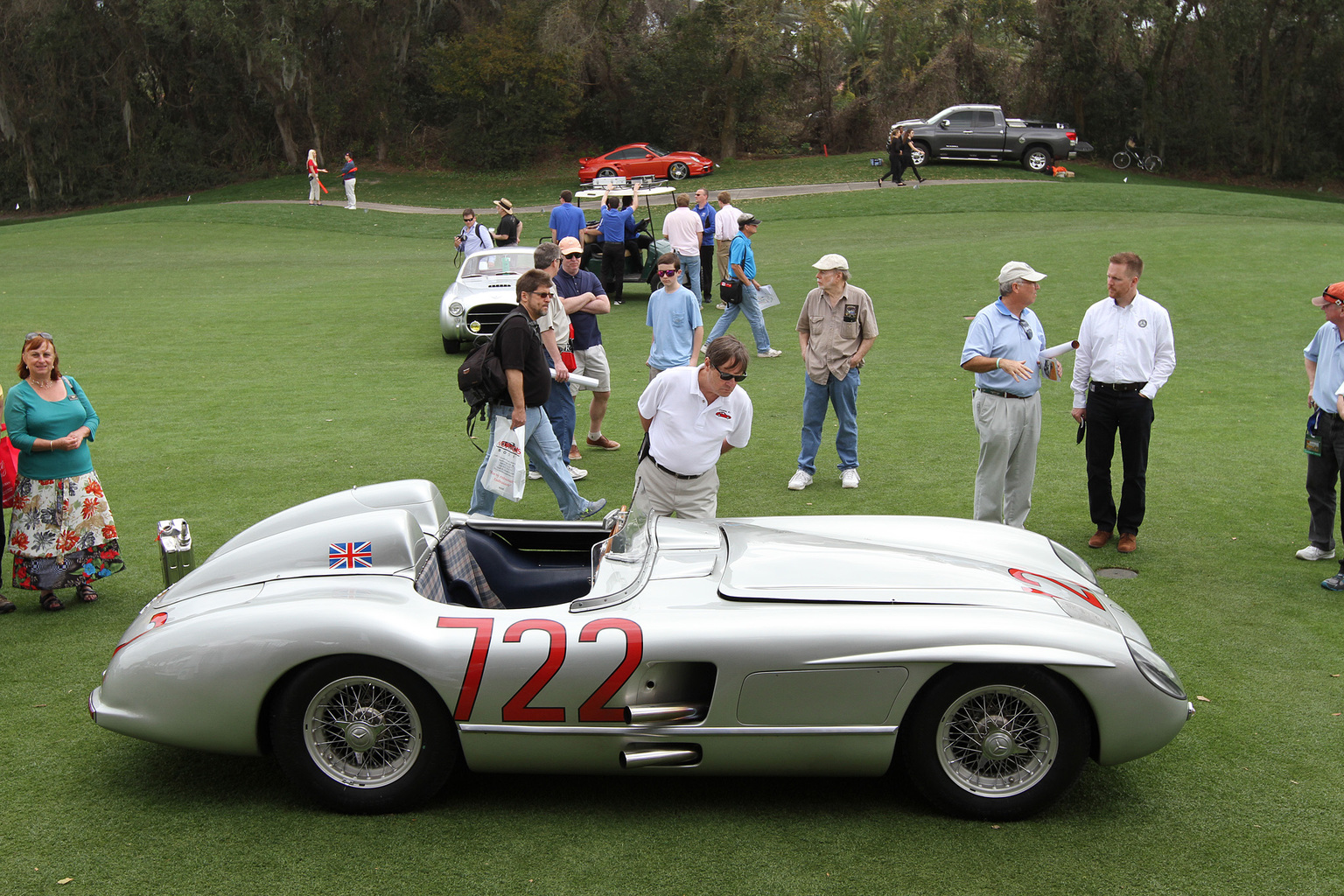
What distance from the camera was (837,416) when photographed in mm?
8539

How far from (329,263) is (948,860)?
22.7 m

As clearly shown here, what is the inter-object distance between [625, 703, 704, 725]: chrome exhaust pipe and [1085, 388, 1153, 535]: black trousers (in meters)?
4.27

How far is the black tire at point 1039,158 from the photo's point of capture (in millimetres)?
32062

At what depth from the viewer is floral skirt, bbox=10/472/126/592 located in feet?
20.3

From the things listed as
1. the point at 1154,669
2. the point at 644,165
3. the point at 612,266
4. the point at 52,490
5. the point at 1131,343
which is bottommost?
the point at 1154,669

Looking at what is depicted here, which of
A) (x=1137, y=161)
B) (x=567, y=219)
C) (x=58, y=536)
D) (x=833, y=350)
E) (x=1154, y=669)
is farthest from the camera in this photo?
(x=1137, y=161)

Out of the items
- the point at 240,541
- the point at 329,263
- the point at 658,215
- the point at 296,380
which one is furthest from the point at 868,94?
the point at 240,541

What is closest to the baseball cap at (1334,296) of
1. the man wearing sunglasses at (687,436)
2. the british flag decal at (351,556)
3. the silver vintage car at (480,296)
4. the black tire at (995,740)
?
the man wearing sunglasses at (687,436)

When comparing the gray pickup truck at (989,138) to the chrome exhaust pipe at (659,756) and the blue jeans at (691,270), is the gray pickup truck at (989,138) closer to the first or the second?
the blue jeans at (691,270)

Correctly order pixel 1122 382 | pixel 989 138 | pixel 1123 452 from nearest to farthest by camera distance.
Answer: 1. pixel 1122 382
2. pixel 1123 452
3. pixel 989 138

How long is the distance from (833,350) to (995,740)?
4.68m

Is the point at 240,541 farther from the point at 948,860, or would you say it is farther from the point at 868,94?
the point at 868,94

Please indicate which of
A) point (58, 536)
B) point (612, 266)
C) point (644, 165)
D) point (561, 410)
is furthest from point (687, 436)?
point (644, 165)

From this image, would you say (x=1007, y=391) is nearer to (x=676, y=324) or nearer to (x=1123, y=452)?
(x=1123, y=452)
